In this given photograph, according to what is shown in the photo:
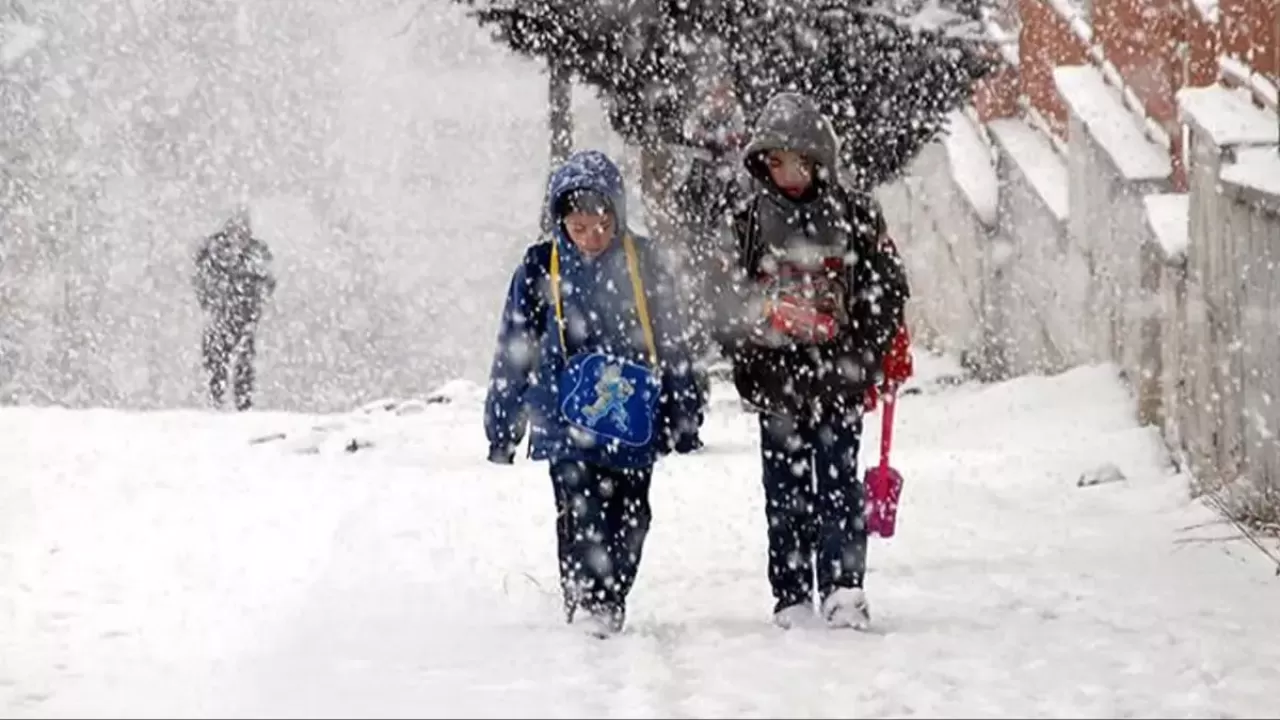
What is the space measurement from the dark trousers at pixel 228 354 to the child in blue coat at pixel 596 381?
40.9 feet

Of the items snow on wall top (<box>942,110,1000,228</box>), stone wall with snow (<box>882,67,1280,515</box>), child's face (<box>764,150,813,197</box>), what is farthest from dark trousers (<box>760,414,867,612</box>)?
snow on wall top (<box>942,110,1000,228</box>)

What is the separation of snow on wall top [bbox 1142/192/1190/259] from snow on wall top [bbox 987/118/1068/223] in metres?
3.06

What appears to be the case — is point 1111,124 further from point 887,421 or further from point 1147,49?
point 887,421

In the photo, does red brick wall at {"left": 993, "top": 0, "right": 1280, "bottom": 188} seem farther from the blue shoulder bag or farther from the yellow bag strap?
the blue shoulder bag

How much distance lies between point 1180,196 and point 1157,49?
1512mm

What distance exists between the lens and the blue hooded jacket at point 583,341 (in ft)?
21.1

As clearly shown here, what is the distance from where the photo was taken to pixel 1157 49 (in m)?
12.8

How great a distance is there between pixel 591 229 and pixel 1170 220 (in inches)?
220

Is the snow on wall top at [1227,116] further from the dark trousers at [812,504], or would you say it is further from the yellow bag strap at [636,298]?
the yellow bag strap at [636,298]

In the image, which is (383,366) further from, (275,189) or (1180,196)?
(1180,196)

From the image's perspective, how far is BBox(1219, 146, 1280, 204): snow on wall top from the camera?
8523 millimetres

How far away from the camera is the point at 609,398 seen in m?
6.37

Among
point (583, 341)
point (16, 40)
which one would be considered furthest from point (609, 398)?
point (16, 40)

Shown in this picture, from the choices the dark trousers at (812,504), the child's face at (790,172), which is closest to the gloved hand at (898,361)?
the dark trousers at (812,504)
